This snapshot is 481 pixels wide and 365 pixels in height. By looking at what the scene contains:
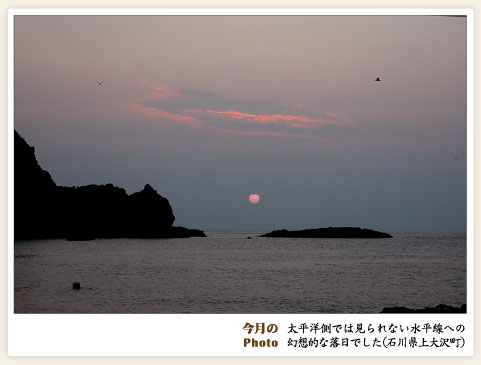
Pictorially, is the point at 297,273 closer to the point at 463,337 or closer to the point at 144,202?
the point at 463,337

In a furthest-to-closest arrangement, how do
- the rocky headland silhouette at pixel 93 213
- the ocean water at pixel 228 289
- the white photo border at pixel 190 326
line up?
the rocky headland silhouette at pixel 93 213, the ocean water at pixel 228 289, the white photo border at pixel 190 326

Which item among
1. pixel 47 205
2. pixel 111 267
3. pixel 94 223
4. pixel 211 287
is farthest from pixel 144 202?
pixel 211 287

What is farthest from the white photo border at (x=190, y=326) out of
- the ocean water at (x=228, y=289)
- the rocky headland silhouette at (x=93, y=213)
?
the rocky headland silhouette at (x=93, y=213)

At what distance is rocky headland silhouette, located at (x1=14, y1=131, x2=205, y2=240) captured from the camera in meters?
151

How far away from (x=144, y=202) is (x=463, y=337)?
162 meters

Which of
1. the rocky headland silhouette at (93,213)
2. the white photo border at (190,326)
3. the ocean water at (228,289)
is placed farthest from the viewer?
the rocky headland silhouette at (93,213)

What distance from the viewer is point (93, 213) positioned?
6934 inches

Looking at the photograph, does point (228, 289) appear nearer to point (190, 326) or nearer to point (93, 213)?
point (190, 326)

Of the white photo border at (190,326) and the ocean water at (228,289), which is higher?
the white photo border at (190,326)

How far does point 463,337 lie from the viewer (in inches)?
619

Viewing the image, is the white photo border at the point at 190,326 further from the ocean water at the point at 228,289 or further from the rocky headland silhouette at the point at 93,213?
the rocky headland silhouette at the point at 93,213

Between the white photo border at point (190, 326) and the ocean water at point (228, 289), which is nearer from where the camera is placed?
the white photo border at point (190, 326)

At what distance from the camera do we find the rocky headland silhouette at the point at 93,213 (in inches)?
5935

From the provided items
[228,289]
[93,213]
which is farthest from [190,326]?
[93,213]
